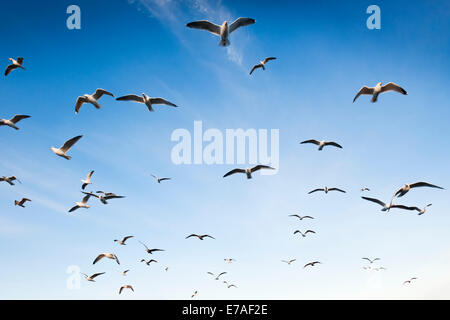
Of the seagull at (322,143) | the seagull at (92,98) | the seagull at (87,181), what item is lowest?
the seagull at (87,181)

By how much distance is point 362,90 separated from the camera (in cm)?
2353

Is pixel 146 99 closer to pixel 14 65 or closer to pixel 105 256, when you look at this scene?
pixel 14 65

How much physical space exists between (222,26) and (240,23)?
3.89 ft

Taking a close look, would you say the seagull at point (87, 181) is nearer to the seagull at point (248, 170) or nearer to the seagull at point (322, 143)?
the seagull at point (248, 170)

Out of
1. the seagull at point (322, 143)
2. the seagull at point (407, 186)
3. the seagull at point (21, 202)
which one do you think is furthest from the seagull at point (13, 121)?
the seagull at point (407, 186)

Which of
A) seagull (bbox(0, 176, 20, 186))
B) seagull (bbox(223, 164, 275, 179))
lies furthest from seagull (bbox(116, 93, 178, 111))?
seagull (bbox(0, 176, 20, 186))

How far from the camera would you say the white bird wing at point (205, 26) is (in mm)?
20438

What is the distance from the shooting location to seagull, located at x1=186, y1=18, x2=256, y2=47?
65.9 feet

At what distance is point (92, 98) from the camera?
23812 millimetres

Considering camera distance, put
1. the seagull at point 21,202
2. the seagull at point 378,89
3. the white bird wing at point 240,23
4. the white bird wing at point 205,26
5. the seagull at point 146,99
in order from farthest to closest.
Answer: the seagull at point 21,202, the seagull at point 146,99, the seagull at point 378,89, the white bird wing at point 205,26, the white bird wing at point 240,23
